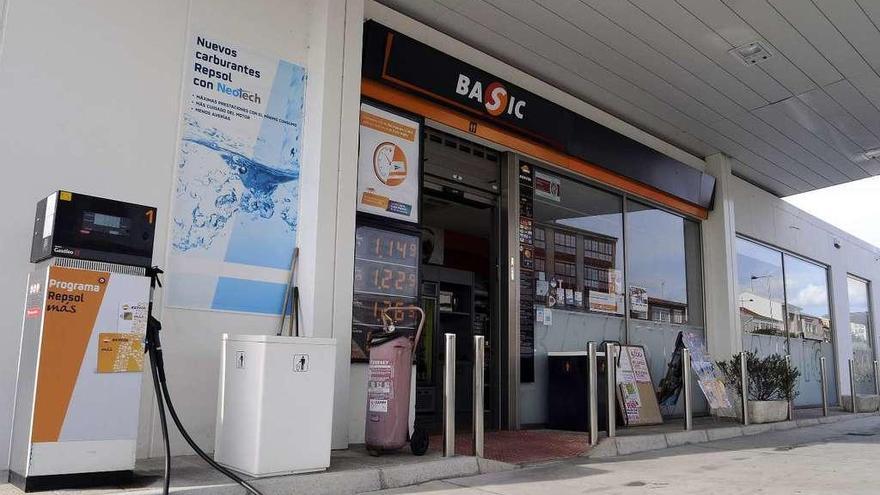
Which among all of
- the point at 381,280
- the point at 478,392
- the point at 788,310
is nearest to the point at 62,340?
the point at 478,392

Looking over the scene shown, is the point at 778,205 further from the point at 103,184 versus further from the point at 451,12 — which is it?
the point at 103,184

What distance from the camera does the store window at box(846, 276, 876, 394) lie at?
15.2 metres

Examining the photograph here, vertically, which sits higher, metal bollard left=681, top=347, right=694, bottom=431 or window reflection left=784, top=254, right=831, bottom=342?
window reflection left=784, top=254, right=831, bottom=342

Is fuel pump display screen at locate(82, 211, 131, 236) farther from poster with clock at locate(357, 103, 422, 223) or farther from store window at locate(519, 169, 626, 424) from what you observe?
store window at locate(519, 169, 626, 424)

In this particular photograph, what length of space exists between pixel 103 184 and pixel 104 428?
1.74m

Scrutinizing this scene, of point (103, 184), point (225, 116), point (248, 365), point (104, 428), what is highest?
point (225, 116)

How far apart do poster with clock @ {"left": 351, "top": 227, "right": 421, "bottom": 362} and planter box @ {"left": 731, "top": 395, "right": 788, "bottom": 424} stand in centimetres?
531

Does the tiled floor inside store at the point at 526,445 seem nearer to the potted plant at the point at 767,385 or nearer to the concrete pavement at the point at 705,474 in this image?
the concrete pavement at the point at 705,474

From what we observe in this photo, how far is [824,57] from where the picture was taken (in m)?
7.42

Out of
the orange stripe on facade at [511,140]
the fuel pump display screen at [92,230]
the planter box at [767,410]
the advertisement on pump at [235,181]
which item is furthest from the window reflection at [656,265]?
the fuel pump display screen at [92,230]

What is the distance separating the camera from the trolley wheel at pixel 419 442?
16.1 feet

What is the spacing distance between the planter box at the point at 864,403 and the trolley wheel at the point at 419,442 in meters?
10.6

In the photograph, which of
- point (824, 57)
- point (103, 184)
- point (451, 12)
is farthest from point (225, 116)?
point (824, 57)

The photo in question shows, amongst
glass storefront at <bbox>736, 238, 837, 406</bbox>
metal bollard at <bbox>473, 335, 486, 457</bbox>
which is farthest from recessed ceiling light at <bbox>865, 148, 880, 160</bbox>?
metal bollard at <bbox>473, 335, 486, 457</bbox>
